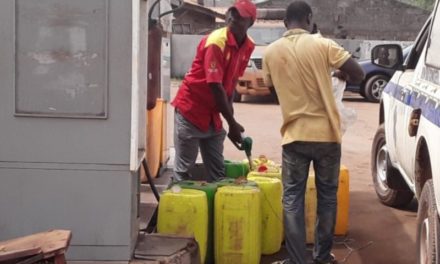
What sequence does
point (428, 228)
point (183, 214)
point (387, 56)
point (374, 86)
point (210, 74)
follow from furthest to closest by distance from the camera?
point (374, 86) → point (387, 56) → point (210, 74) → point (183, 214) → point (428, 228)

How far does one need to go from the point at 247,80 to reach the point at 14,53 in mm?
15109

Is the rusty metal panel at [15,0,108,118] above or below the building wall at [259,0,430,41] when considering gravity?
below

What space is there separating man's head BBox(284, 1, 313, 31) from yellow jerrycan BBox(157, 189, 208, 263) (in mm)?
1354

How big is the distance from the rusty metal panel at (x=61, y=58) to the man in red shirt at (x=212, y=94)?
144 centimetres

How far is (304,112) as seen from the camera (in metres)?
4.81

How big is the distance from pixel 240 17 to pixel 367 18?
29.3 meters

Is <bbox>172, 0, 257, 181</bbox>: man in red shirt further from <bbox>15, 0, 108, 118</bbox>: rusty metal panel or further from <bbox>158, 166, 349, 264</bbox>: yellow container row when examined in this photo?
<bbox>15, 0, 108, 118</bbox>: rusty metal panel

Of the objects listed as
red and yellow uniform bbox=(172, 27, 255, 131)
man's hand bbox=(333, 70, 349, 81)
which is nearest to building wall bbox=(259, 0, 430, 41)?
red and yellow uniform bbox=(172, 27, 255, 131)

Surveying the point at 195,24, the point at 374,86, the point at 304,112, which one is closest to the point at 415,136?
the point at 304,112

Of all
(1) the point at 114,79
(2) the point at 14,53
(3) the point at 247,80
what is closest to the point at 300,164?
(1) the point at 114,79

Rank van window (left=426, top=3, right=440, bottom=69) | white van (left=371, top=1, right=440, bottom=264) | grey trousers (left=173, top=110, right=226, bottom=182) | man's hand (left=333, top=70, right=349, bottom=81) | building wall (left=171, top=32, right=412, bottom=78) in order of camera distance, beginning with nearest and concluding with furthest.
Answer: white van (left=371, top=1, right=440, bottom=264)
van window (left=426, top=3, right=440, bottom=69)
man's hand (left=333, top=70, right=349, bottom=81)
grey trousers (left=173, top=110, right=226, bottom=182)
building wall (left=171, top=32, right=412, bottom=78)

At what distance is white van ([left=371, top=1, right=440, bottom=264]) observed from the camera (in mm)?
4227

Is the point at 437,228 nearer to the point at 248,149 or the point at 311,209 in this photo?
the point at 311,209

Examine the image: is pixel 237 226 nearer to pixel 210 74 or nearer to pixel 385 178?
pixel 210 74
